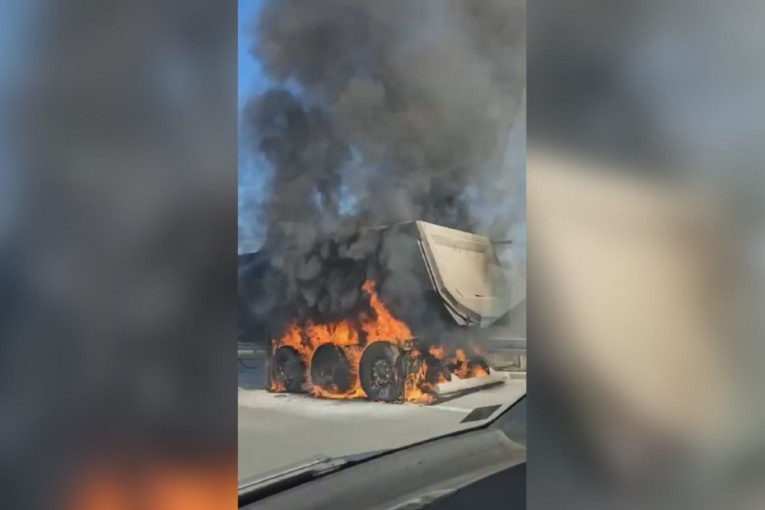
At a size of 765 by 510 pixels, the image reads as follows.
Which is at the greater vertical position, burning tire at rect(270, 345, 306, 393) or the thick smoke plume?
the thick smoke plume

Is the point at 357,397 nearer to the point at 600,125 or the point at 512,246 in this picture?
the point at 512,246

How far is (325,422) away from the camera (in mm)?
1561

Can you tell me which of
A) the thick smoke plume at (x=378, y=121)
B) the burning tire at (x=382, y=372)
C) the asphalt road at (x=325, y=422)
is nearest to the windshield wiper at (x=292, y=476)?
the asphalt road at (x=325, y=422)

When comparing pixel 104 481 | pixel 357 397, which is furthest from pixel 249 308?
pixel 104 481

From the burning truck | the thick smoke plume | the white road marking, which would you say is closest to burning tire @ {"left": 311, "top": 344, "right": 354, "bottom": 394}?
the burning truck

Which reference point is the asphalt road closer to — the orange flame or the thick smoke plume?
the orange flame

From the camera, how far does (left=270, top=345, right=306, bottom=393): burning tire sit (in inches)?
62.2

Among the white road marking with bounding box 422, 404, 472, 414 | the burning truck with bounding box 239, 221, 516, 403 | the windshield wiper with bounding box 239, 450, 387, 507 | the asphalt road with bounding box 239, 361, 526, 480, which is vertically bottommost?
the windshield wiper with bounding box 239, 450, 387, 507

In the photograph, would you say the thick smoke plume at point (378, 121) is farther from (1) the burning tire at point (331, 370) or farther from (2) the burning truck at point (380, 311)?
(1) the burning tire at point (331, 370)

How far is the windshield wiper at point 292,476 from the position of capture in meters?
1.54

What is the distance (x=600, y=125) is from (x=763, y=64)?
1.34 ft

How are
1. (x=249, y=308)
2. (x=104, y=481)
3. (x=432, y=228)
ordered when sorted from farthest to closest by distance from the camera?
1. (x=104, y=481)
2. (x=249, y=308)
3. (x=432, y=228)

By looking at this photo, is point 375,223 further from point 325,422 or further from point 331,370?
point 325,422

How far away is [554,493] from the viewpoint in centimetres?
148
